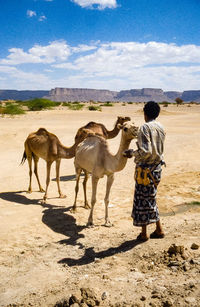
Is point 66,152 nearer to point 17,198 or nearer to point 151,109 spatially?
point 17,198

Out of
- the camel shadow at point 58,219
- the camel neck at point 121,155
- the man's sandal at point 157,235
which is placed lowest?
the camel shadow at point 58,219

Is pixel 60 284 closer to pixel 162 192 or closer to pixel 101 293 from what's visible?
pixel 101 293

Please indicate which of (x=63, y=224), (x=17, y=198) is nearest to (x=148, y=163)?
(x=63, y=224)

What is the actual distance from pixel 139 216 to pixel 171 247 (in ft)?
2.34

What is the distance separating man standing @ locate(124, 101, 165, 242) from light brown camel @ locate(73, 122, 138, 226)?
539 millimetres

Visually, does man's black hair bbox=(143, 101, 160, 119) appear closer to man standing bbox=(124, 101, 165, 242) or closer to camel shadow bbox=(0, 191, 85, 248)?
man standing bbox=(124, 101, 165, 242)

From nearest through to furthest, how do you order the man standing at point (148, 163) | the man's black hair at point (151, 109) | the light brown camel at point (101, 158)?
1. the man standing at point (148, 163)
2. the man's black hair at point (151, 109)
3. the light brown camel at point (101, 158)

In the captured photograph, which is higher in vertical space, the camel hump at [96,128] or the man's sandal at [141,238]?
the camel hump at [96,128]

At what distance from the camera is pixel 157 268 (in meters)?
4.22

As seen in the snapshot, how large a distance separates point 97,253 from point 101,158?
199cm

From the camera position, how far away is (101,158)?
626 centimetres

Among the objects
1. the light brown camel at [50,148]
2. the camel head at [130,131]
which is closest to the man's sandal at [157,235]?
the camel head at [130,131]

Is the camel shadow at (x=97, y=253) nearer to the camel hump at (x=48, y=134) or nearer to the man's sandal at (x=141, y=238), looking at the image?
the man's sandal at (x=141, y=238)

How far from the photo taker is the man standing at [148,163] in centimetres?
455
